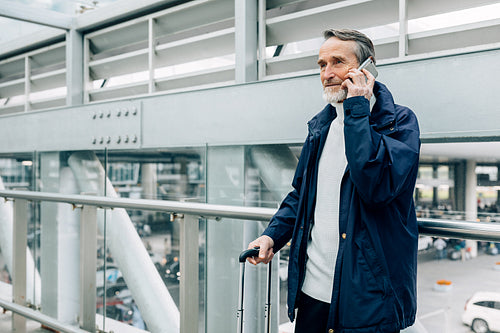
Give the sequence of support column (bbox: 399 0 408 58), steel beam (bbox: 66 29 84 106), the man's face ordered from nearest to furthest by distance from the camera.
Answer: the man's face, support column (bbox: 399 0 408 58), steel beam (bbox: 66 29 84 106)

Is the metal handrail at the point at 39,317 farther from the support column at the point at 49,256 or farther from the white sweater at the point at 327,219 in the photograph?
the white sweater at the point at 327,219

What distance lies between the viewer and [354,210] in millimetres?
1386

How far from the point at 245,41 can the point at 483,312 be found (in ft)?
12.1

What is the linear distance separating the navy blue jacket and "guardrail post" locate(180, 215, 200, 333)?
1081 mm

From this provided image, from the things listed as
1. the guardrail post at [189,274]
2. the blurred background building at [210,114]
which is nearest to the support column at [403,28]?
the blurred background building at [210,114]

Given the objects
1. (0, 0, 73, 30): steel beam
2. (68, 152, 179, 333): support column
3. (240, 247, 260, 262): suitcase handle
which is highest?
(0, 0, 73, 30): steel beam

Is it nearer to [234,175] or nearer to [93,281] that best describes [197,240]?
[93,281]

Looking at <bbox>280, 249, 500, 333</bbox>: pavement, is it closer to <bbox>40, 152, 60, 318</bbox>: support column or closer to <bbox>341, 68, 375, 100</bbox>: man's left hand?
<bbox>341, 68, 375, 100</bbox>: man's left hand

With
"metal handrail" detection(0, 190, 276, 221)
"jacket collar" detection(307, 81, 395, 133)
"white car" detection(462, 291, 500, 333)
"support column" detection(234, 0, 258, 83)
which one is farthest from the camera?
"support column" detection(234, 0, 258, 83)

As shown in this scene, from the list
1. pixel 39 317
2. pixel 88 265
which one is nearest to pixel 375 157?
pixel 88 265

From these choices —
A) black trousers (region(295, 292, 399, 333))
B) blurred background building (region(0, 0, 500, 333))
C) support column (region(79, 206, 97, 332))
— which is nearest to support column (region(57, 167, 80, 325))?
blurred background building (region(0, 0, 500, 333))

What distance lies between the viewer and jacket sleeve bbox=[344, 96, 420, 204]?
129cm

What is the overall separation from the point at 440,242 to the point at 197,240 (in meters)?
1.16

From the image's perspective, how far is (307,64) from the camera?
4.83 m
